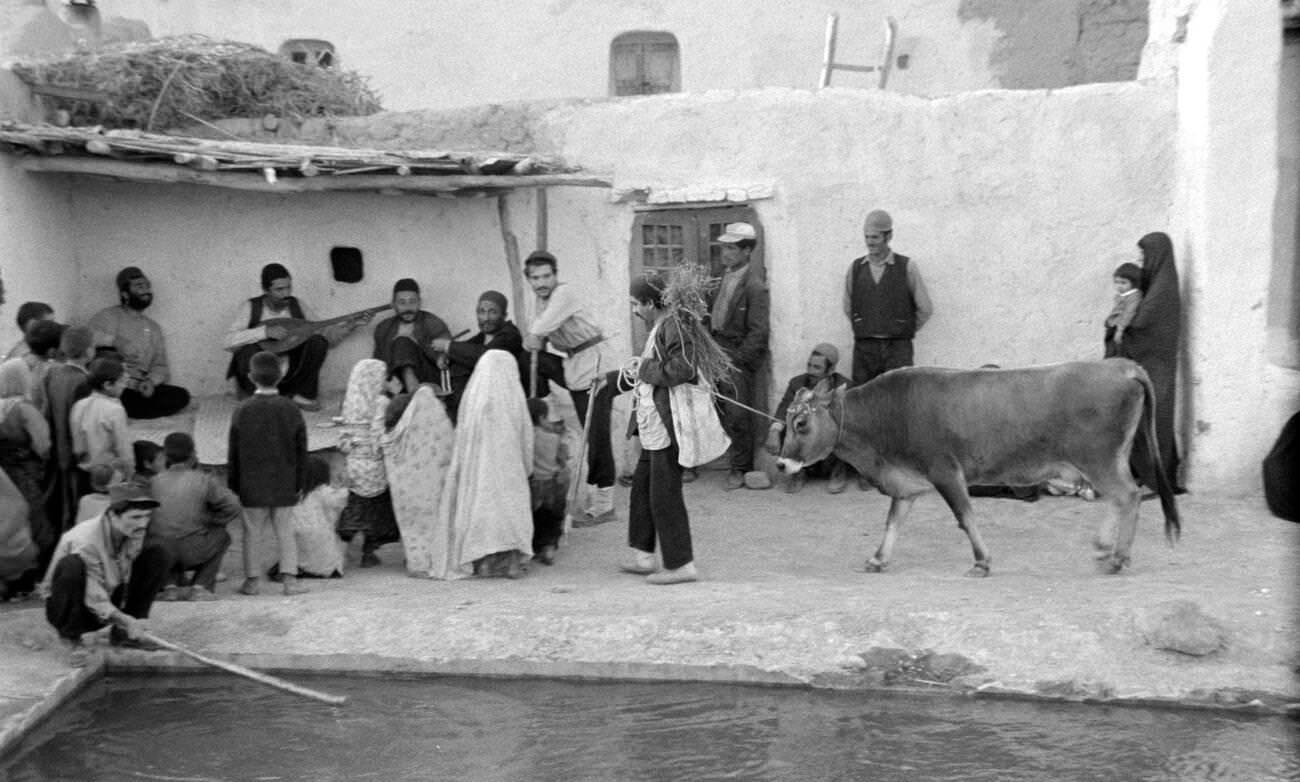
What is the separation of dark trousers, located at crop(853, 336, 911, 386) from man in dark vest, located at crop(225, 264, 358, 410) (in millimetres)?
3572

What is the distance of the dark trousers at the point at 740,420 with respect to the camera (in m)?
11.6

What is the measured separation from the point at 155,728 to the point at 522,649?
5.48 ft

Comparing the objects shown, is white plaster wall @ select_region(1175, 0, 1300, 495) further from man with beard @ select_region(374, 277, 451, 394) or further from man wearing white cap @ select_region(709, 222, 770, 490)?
man with beard @ select_region(374, 277, 451, 394)

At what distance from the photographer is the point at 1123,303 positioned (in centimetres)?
1080

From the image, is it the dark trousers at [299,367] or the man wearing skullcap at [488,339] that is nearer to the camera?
the man wearing skullcap at [488,339]

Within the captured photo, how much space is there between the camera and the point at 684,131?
11.7 metres

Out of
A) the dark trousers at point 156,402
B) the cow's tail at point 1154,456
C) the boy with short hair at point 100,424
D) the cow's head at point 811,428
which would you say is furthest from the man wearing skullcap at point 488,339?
the cow's tail at point 1154,456

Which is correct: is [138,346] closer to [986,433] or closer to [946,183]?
[946,183]

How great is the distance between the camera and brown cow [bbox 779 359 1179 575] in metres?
9.02

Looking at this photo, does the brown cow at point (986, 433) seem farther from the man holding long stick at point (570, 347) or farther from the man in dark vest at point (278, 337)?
the man in dark vest at point (278, 337)

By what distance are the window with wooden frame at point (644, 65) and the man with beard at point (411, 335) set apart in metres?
7.03

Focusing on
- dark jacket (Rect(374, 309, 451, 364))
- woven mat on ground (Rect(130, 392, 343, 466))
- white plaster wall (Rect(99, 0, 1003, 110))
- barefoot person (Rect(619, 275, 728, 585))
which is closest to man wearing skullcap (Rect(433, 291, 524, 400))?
woven mat on ground (Rect(130, 392, 343, 466))

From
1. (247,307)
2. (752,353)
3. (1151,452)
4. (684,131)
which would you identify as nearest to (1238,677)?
(1151,452)

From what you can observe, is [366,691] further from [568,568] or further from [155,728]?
[568,568]
